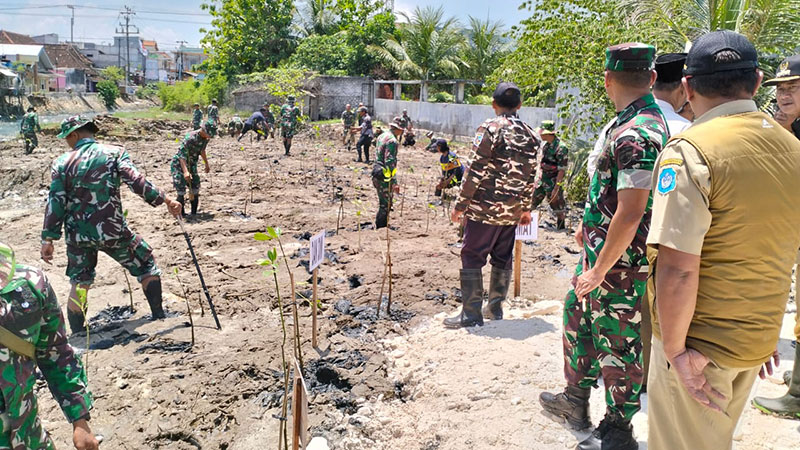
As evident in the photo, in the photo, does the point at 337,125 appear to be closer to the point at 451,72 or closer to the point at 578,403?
the point at 451,72

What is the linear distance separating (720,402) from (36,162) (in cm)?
1697

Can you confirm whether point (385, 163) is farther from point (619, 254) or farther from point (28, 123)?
point (28, 123)

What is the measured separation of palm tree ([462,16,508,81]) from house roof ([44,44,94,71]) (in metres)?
44.8

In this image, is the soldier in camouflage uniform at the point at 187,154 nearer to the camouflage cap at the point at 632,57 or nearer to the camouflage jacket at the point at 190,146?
the camouflage jacket at the point at 190,146

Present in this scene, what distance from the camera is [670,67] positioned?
2816mm

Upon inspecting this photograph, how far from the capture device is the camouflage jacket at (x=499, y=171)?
13.2ft

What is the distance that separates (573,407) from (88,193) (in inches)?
161

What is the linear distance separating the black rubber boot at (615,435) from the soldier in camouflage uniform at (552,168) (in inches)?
215

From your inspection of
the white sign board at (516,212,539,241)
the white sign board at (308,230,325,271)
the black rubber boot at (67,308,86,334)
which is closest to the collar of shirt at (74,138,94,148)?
the black rubber boot at (67,308,86,334)

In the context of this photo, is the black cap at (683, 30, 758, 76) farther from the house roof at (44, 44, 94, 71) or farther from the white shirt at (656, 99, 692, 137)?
the house roof at (44, 44, 94, 71)

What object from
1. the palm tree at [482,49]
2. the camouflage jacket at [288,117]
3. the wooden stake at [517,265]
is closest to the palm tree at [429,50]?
the palm tree at [482,49]

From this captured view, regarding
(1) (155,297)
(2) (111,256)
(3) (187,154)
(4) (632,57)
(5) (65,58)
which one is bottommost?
(1) (155,297)

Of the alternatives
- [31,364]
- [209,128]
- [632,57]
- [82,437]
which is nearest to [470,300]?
[632,57]

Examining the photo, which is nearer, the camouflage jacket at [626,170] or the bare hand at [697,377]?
the bare hand at [697,377]
